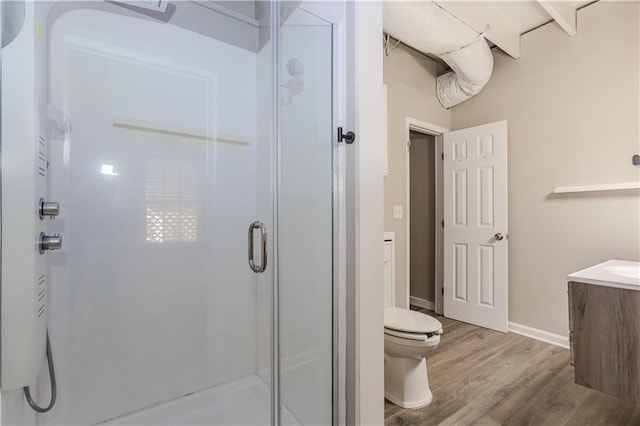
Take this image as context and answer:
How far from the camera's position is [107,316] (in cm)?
156

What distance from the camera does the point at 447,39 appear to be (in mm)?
2342

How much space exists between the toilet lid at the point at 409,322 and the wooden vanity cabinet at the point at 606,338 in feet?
2.08

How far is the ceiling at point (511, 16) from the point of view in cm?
226

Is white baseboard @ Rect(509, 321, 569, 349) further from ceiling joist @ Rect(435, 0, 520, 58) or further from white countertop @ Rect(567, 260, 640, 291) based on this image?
ceiling joist @ Rect(435, 0, 520, 58)

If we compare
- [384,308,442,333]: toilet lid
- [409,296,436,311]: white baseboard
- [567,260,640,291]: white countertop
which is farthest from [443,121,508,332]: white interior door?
[384,308,442,333]: toilet lid

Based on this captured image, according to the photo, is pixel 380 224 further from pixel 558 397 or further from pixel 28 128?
pixel 558 397

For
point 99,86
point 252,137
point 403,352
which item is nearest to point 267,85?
point 252,137

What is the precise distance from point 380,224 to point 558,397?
5.24 ft

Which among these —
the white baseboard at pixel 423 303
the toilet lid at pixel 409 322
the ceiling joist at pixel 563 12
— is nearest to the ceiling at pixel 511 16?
the ceiling joist at pixel 563 12

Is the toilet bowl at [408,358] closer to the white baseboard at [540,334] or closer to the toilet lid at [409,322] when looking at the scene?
the toilet lid at [409,322]

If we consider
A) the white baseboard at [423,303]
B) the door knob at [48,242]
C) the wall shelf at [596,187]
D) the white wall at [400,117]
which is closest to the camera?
the door knob at [48,242]

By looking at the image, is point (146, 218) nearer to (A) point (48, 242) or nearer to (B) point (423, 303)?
(A) point (48, 242)

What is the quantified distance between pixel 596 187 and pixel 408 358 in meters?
1.89

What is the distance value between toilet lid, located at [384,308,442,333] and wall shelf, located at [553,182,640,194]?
5.12 ft
